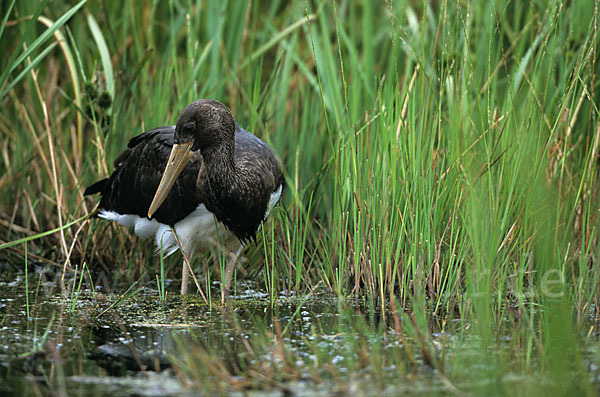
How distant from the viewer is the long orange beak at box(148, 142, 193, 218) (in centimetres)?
407

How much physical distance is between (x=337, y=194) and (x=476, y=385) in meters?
1.43

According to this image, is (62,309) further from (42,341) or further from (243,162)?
(243,162)

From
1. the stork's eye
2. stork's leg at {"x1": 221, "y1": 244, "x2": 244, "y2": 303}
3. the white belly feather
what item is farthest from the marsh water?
the stork's eye

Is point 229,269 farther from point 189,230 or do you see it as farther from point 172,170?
point 172,170

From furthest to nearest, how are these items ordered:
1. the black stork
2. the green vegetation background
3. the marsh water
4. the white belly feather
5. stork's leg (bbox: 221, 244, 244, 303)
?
the white belly feather < the black stork < stork's leg (bbox: 221, 244, 244, 303) < the green vegetation background < the marsh water

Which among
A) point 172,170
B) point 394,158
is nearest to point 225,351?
point 394,158

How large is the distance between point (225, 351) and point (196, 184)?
1.25m

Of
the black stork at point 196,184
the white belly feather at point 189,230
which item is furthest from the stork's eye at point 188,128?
the white belly feather at point 189,230

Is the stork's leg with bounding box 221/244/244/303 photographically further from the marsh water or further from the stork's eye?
the stork's eye

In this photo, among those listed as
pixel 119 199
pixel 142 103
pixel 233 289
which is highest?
pixel 142 103

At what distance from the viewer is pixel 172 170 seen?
13.5 ft

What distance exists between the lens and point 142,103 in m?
5.09

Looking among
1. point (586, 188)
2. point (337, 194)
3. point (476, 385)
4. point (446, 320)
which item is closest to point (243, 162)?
point (337, 194)

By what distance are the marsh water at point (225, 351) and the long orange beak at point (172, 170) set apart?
451 mm
